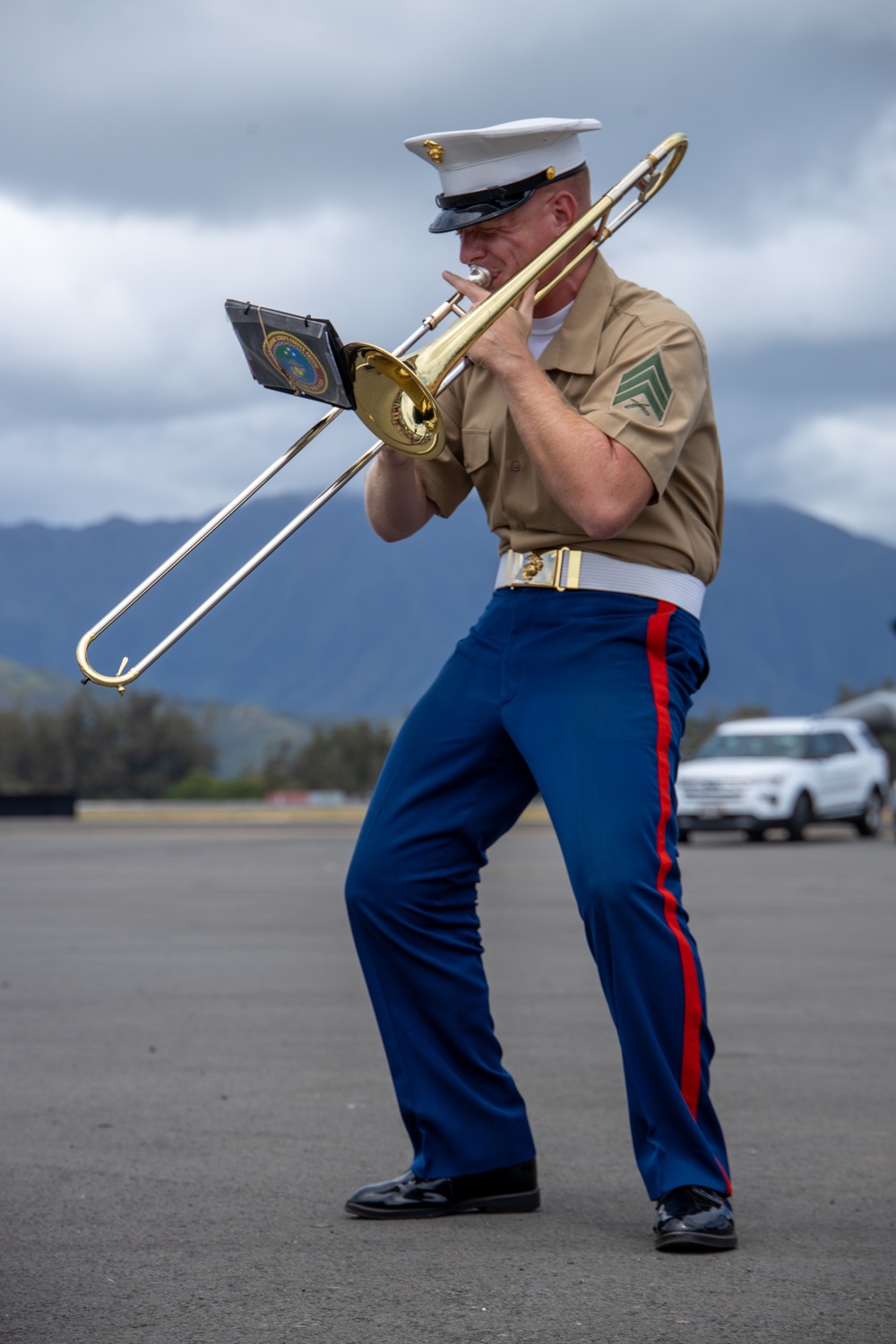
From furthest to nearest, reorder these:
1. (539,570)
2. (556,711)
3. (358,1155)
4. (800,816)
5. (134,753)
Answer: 1. (134,753)
2. (800,816)
3. (358,1155)
4. (539,570)
5. (556,711)

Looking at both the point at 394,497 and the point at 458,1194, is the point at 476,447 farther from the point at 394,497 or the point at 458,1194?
the point at 458,1194

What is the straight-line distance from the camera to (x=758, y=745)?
858 inches

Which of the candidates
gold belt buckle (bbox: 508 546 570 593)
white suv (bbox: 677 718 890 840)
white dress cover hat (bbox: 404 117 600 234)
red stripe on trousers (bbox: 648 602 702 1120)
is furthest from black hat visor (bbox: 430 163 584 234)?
white suv (bbox: 677 718 890 840)

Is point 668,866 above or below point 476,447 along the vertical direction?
below

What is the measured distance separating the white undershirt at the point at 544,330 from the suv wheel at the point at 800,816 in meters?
17.3

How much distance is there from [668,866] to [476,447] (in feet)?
3.29

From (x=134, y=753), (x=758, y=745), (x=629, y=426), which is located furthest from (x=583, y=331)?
(x=134, y=753)

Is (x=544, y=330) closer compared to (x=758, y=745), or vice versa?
(x=544, y=330)

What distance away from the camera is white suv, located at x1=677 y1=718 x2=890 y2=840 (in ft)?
66.1

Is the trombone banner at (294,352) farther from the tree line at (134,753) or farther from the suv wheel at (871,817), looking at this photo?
the tree line at (134,753)

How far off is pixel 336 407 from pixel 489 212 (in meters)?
0.53

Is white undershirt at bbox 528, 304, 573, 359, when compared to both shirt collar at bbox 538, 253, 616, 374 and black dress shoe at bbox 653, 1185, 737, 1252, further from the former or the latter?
black dress shoe at bbox 653, 1185, 737, 1252

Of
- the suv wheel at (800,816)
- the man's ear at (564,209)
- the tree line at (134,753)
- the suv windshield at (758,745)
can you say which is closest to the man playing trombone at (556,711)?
the man's ear at (564,209)

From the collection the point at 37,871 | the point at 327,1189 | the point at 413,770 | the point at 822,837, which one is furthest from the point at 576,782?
the point at 822,837
